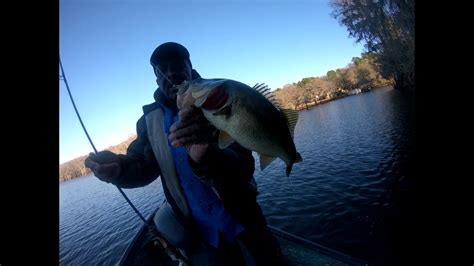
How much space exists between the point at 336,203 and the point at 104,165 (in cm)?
1144

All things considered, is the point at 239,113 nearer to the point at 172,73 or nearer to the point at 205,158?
the point at 205,158

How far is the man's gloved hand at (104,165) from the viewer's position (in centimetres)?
238

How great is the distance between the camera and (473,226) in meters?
7.22

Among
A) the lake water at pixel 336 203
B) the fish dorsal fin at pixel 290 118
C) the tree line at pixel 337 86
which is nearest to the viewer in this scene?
the fish dorsal fin at pixel 290 118

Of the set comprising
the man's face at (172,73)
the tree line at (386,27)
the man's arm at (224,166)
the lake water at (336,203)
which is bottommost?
the lake water at (336,203)

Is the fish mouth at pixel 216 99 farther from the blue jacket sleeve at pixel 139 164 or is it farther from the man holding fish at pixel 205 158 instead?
the blue jacket sleeve at pixel 139 164

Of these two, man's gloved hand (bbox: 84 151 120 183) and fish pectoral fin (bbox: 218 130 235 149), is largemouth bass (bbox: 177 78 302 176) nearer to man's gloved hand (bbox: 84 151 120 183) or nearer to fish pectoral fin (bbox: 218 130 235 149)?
fish pectoral fin (bbox: 218 130 235 149)

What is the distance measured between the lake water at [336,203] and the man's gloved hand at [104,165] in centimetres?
787

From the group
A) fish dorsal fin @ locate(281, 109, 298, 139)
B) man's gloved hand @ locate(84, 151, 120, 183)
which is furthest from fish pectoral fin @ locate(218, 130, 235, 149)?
man's gloved hand @ locate(84, 151, 120, 183)

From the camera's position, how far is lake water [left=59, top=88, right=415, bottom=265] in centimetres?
892

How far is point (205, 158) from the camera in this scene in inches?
91.3

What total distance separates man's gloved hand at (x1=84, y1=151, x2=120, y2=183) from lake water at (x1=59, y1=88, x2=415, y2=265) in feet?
25.8

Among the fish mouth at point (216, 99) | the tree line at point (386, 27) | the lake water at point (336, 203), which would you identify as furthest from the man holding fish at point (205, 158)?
the tree line at point (386, 27)

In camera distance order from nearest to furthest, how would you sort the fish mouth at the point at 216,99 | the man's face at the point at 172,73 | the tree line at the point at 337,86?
1. the fish mouth at the point at 216,99
2. the man's face at the point at 172,73
3. the tree line at the point at 337,86
